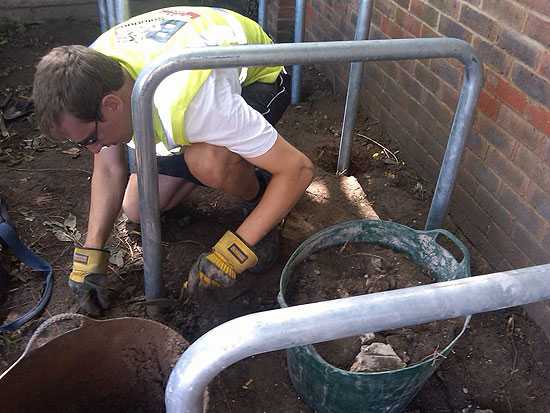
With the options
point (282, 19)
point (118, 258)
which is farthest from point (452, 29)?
point (282, 19)

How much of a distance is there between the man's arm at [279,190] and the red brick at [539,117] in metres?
0.81

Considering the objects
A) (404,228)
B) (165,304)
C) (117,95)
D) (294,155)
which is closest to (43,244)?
(165,304)

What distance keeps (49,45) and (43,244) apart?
93.1 inches

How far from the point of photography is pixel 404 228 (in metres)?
1.85

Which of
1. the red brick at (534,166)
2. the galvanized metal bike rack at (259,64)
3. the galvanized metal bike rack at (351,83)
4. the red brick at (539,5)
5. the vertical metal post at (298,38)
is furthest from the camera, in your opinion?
the vertical metal post at (298,38)

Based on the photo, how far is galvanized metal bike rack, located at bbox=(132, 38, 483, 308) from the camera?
1342 mm

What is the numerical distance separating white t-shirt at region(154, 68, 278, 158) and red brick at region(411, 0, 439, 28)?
1142 mm

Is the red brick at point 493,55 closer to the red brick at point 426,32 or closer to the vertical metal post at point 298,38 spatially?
the red brick at point 426,32

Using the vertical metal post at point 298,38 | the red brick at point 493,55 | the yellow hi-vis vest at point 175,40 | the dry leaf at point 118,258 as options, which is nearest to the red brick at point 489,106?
the red brick at point 493,55

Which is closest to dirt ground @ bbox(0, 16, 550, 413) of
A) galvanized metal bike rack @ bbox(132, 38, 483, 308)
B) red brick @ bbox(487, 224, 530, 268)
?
red brick @ bbox(487, 224, 530, 268)

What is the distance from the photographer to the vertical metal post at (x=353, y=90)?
92.9 inches

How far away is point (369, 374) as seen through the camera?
4.58 feet

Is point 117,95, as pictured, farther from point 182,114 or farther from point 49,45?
point 49,45

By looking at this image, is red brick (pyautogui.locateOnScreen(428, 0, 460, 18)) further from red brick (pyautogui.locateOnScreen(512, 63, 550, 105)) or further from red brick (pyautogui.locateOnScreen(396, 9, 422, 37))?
red brick (pyautogui.locateOnScreen(512, 63, 550, 105))
